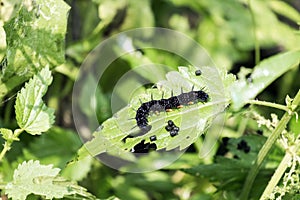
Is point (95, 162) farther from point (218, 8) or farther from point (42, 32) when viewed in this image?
point (218, 8)

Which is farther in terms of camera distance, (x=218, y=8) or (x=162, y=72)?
(x=218, y=8)

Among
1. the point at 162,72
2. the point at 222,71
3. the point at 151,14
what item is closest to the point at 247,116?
the point at 222,71

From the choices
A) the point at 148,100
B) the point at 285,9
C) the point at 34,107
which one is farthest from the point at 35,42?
the point at 285,9

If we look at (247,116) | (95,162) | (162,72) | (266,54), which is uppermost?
(266,54)

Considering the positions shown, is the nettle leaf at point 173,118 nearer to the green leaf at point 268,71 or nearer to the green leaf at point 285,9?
the green leaf at point 268,71

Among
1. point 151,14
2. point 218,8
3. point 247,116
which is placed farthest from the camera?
point 218,8

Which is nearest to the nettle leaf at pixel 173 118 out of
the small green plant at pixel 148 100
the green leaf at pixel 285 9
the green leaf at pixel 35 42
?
the small green plant at pixel 148 100

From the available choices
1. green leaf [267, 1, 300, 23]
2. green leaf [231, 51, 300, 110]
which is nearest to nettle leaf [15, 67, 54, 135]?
green leaf [231, 51, 300, 110]
